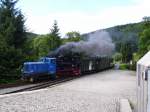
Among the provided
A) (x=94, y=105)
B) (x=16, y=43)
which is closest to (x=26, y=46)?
(x=16, y=43)

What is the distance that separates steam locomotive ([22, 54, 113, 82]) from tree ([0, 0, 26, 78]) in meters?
2.05

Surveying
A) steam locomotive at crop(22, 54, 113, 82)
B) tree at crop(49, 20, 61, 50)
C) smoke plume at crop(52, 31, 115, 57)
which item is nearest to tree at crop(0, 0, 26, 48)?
steam locomotive at crop(22, 54, 113, 82)

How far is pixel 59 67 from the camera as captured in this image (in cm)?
3953

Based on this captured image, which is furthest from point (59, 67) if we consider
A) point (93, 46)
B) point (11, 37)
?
point (93, 46)

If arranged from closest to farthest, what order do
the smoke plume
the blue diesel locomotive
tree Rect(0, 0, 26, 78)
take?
the blue diesel locomotive → tree Rect(0, 0, 26, 78) → the smoke plume

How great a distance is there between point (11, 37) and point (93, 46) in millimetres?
15205

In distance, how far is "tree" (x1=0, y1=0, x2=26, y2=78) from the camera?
35.1 metres

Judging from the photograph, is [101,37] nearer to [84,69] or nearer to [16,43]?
[84,69]

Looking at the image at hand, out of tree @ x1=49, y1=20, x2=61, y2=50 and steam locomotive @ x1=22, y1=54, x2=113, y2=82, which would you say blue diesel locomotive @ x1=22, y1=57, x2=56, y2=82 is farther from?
tree @ x1=49, y1=20, x2=61, y2=50

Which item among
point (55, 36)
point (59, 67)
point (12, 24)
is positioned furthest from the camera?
point (55, 36)

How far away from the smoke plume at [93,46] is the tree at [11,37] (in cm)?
507

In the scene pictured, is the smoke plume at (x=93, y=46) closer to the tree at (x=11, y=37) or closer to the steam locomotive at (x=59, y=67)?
the steam locomotive at (x=59, y=67)

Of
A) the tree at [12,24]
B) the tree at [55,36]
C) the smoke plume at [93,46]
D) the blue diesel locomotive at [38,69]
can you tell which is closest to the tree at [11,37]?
the tree at [12,24]

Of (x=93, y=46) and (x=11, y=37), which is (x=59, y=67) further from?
(x=93, y=46)
